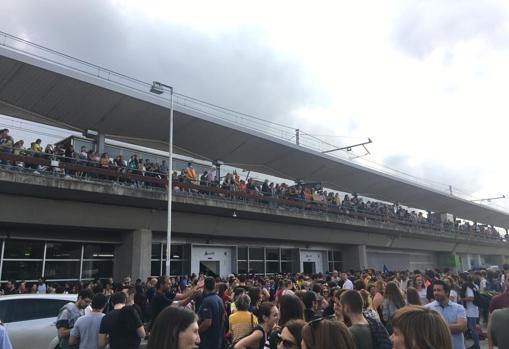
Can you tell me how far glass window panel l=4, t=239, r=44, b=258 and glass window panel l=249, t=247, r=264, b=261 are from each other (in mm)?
12785

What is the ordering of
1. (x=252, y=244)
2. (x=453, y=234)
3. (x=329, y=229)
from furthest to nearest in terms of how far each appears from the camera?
(x=453, y=234), (x=329, y=229), (x=252, y=244)

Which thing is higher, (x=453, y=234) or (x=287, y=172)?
(x=287, y=172)

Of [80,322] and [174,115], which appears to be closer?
[80,322]

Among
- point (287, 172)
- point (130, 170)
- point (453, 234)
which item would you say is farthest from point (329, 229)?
point (453, 234)

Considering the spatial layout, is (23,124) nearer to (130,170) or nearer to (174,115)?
(130,170)

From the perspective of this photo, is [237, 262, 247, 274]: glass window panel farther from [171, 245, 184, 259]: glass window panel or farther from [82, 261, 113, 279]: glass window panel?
[82, 261, 113, 279]: glass window panel

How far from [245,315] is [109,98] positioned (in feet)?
57.9

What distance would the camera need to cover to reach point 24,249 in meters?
18.8

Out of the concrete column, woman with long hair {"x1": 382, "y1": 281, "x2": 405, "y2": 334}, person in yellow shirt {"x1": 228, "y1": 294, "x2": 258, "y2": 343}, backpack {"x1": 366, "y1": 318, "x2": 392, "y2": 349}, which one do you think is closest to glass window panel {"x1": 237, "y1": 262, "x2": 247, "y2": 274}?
the concrete column

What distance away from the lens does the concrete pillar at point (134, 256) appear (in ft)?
66.2

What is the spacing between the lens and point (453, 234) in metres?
43.2

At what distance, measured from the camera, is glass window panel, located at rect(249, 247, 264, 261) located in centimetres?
2770

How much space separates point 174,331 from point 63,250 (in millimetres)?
19514

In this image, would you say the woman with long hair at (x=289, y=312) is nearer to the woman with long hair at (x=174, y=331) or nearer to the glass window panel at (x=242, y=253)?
the woman with long hair at (x=174, y=331)
